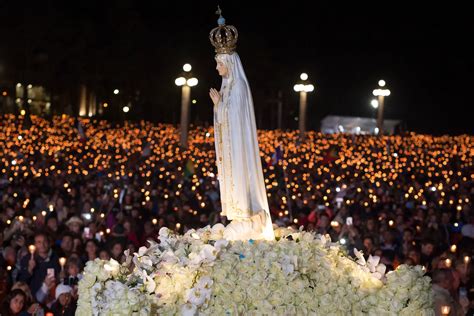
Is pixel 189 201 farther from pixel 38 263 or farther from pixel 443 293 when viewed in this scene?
pixel 443 293

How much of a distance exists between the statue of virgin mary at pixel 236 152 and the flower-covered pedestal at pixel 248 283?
329 mm

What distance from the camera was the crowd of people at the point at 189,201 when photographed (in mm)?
13836

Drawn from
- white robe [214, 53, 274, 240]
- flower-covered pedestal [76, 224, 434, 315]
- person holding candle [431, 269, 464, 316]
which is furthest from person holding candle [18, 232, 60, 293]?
flower-covered pedestal [76, 224, 434, 315]

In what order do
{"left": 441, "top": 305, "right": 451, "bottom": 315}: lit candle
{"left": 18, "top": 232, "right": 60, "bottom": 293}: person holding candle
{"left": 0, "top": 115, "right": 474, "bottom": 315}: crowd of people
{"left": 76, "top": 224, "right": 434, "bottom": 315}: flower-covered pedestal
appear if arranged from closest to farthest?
1. {"left": 76, "top": 224, "right": 434, "bottom": 315}: flower-covered pedestal
2. {"left": 441, "top": 305, "right": 451, "bottom": 315}: lit candle
3. {"left": 0, "top": 115, "right": 474, "bottom": 315}: crowd of people
4. {"left": 18, "top": 232, "right": 60, "bottom": 293}: person holding candle

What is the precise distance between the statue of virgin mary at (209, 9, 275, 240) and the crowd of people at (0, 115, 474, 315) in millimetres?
2341

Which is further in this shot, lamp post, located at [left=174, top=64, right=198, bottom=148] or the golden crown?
lamp post, located at [left=174, top=64, right=198, bottom=148]

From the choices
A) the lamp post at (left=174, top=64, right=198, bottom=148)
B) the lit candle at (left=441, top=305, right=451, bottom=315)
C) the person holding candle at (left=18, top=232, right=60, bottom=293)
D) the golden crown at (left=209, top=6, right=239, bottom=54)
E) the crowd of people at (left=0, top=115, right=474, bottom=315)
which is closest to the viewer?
the golden crown at (left=209, top=6, right=239, bottom=54)

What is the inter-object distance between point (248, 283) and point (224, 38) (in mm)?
2262

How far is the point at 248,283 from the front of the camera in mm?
7445

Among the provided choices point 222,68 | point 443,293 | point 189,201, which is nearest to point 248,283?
point 222,68

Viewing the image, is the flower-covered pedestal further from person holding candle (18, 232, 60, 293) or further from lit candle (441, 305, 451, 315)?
person holding candle (18, 232, 60, 293)

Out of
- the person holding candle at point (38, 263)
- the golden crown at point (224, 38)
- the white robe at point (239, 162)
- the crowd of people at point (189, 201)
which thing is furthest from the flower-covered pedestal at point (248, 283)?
the person holding candle at point (38, 263)

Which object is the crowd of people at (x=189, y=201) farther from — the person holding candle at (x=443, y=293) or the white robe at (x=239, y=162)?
the white robe at (x=239, y=162)

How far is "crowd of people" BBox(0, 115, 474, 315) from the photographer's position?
13.8 m
